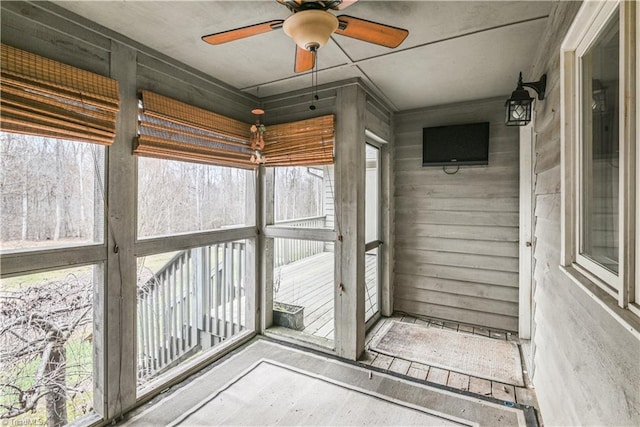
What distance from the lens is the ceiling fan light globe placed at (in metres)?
1.29

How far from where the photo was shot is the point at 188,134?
2404 millimetres

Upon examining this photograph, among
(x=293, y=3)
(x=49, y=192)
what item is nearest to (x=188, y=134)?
(x=49, y=192)

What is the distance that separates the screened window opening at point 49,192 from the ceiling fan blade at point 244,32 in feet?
3.47

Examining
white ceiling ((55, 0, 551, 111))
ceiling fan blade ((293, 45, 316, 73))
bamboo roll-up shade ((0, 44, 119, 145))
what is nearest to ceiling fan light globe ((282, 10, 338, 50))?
ceiling fan blade ((293, 45, 316, 73))

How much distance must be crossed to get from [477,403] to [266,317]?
6.82 feet

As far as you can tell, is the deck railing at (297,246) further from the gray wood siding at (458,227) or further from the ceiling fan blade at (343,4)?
the ceiling fan blade at (343,4)

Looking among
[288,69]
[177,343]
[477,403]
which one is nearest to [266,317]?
[177,343]

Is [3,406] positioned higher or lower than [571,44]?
lower

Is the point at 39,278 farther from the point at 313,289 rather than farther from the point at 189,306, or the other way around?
the point at 313,289

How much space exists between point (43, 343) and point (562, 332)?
285 cm

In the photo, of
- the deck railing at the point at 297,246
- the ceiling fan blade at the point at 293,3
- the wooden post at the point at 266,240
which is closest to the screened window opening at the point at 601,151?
the ceiling fan blade at the point at 293,3

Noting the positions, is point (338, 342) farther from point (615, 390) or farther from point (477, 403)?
point (615, 390)

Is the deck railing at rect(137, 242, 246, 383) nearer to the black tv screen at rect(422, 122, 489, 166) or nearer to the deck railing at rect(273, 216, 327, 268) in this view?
the deck railing at rect(273, 216, 327, 268)

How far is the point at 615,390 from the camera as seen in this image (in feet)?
2.93
